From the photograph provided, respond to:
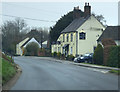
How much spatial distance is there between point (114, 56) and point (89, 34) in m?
21.2

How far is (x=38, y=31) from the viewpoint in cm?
10706

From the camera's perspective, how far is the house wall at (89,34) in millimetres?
46750

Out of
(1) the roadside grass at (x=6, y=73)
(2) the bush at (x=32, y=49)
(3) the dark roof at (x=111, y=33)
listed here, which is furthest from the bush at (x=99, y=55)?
(2) the bush at (x=32, y=49)

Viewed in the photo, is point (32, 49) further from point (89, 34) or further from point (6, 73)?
point (6, 73)

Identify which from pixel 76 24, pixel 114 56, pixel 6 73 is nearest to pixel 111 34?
pixel 76 24

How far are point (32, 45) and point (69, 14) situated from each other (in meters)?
16.7

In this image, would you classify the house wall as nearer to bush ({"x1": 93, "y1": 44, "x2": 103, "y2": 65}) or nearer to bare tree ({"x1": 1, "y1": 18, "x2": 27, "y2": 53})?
bush ({"x1": 93, "y1": 44, "x2": 103, "y2": 65})

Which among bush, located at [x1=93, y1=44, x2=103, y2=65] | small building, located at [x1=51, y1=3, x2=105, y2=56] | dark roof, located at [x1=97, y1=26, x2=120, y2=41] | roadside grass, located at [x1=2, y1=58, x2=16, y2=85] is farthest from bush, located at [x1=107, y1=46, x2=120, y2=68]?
small building, located at [x1=51, y1=3, x2=105, y2=56]

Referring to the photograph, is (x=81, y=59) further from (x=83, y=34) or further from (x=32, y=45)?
(x=32, y=45)

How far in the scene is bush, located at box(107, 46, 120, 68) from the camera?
84.3 ft

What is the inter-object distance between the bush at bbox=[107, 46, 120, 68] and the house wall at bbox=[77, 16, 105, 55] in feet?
63.3

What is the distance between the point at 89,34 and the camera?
4725cm

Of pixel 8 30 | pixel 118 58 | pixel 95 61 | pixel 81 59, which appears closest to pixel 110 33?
pixel 81 59

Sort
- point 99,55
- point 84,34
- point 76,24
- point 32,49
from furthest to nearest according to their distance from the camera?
1. point 32,49
2. point 76,24
3. point 84,34
4. point 99,55
